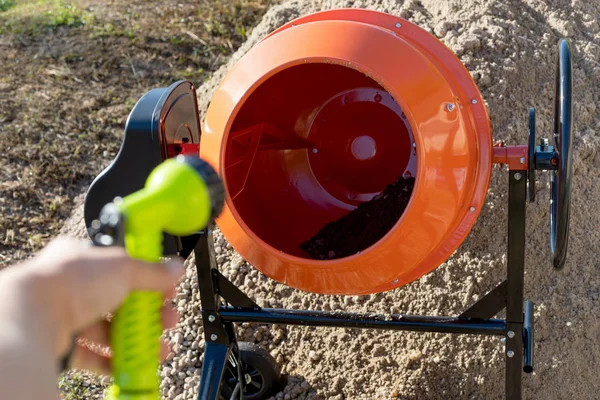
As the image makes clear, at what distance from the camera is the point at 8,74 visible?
13.9ft

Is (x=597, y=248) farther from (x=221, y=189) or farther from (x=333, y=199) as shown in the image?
(x=221, y=189)

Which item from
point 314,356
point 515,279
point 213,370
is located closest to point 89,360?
point 213,370

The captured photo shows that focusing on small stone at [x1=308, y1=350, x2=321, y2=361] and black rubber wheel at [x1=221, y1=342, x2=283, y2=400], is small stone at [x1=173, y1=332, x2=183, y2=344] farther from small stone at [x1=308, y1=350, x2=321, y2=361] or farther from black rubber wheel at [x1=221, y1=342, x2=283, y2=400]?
small stone at [x1=308, y1=350, x2=321, y2=361]

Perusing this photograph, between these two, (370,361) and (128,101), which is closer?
(370,361)

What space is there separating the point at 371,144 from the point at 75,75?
2623 millimetres

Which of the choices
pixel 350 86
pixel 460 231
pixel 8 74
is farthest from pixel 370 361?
pixel 8 74

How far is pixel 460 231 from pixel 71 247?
4.48 ft

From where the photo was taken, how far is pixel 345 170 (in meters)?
2.40

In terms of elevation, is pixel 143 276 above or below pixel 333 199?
above

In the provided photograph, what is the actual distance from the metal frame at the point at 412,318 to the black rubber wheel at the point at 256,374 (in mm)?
175

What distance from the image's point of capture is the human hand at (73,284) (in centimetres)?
62

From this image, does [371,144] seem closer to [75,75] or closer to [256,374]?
[256,374]

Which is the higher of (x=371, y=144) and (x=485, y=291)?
(x=371, y=144)

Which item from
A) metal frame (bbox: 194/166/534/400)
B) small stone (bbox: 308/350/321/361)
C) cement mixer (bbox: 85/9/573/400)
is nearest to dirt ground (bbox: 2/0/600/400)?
small stone (bbox: 308/350/321/361)
